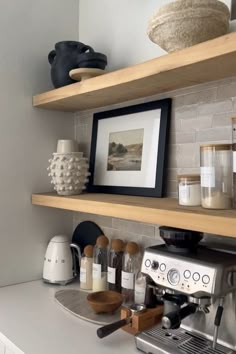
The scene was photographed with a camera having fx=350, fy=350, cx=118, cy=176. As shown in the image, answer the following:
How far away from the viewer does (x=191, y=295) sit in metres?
0.94

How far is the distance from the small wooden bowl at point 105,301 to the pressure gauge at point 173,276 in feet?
1.15

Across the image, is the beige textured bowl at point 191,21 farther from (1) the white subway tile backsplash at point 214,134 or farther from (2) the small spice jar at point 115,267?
(2) the small spice jar at point 115,267

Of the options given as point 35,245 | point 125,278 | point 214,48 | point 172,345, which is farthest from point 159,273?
point 35,245

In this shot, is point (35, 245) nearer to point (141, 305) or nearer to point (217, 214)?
point (141, 305)

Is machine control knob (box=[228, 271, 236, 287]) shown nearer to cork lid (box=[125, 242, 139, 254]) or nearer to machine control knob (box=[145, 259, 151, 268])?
machine control knob (box=[145, 259, 151, 268])

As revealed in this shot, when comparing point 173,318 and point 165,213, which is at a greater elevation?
point 165,213

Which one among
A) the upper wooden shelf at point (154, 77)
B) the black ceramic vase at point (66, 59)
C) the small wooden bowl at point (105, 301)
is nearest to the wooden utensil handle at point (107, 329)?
the small wooden bowl at point (105, 301)

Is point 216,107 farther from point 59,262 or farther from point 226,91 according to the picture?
point 59,262

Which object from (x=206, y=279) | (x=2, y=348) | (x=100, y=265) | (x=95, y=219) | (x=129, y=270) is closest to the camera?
(x=206, y=279)

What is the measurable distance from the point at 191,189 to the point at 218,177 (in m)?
0.10

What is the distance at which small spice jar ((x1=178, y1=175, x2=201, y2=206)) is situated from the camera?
1020 mm

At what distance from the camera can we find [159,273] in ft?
3.39

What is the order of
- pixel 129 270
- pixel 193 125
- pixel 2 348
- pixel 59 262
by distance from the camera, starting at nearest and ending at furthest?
pixel 2 348 → pixel 193 125 → pixel 129 270 → pixel 59 262

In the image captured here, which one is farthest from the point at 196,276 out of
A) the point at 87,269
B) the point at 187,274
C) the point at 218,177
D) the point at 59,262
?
the point at 59,262
